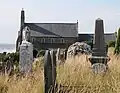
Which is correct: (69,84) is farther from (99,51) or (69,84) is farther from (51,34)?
(51,34)

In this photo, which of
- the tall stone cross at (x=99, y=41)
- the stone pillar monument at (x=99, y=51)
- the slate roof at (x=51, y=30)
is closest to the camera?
the stone pillar monument at (x=99, y=51)

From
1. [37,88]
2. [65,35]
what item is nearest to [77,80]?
[37,88]

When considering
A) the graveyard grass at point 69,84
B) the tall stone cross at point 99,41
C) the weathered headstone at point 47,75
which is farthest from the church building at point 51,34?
the weathered headstone at point 47,75

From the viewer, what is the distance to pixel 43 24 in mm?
69562

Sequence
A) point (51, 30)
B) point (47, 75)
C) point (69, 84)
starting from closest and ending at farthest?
point (47, 75), point (69, 84), point (51, 30)

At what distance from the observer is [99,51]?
410 inches

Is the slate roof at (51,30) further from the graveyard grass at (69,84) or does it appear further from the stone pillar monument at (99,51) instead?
the graveyard grass at (69,84)

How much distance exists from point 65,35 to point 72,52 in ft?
176

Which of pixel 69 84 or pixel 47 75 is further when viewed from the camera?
pixel 69 84

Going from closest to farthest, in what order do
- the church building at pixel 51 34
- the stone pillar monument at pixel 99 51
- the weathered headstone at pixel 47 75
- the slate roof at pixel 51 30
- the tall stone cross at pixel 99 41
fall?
1. the weathered headstone at pixel 47 75
2. the stone pillar monument at pixel 99 51
3. the tall stone cross at pixel 99 41
4. the church building at pixel 51 34
5. the slate roof at pixel 51 30

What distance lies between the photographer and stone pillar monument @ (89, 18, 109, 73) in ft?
32.2

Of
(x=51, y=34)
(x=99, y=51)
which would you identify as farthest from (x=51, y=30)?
(x=99, y=51)

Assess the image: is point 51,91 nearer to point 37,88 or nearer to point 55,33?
point 37,88

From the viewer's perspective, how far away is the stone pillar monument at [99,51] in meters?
9.80
